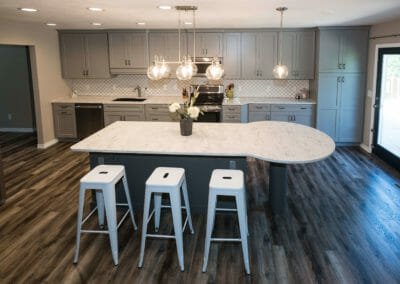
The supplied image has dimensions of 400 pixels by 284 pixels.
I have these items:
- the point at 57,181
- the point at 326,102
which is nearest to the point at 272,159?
the point at 57,181

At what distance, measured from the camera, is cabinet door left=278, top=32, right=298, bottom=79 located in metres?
7.34

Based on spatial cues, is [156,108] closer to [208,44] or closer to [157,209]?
[208,44]

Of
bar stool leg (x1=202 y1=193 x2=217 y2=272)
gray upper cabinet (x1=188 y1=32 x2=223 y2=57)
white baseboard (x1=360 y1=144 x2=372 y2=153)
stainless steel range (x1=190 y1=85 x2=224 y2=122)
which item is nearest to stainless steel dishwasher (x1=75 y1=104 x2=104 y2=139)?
stainless steel range (x1=190 y1=85 x2=224 y2=122)

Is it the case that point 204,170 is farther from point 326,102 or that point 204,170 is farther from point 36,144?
point 36,144

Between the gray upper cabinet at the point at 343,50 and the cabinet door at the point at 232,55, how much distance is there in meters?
1.52

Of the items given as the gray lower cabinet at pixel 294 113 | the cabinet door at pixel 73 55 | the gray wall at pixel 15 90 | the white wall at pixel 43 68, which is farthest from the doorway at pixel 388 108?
the gray wall at pixel 15 90

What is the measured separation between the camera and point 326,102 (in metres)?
7.23

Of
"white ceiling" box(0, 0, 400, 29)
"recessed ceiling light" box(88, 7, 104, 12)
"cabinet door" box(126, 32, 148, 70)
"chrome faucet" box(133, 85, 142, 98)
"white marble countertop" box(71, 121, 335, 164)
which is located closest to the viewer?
"white marble countertop" box(71, 121, 335, 164)

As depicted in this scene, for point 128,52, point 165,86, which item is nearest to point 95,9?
point 128,52

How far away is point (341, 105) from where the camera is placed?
285 inches

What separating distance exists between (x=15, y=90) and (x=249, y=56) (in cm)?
507

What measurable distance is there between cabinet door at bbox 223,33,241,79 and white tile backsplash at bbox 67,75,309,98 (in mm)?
358

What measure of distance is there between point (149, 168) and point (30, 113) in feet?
17.7

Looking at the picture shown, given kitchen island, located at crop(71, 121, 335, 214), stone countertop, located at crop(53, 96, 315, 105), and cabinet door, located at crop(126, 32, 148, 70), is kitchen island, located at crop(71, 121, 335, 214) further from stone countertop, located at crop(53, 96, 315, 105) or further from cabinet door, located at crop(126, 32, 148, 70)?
cabinet door, located at crop(126, 32, 148, 70)
